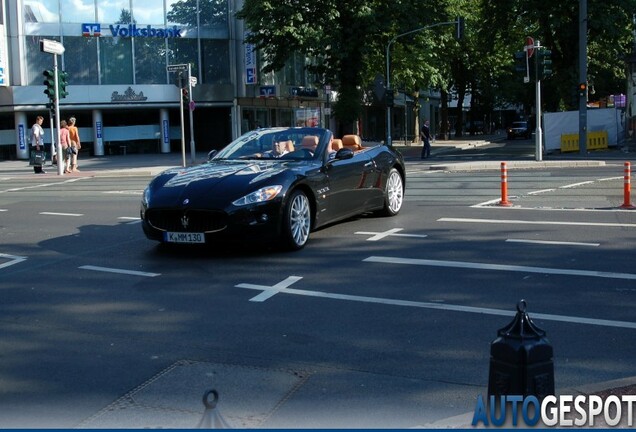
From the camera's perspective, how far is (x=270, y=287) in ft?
26.5

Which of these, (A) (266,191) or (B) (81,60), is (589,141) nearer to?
(B) (81,60)

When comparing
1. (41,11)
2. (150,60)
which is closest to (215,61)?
(150,60)

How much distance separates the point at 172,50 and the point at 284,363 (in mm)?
42108

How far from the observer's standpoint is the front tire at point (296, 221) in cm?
976

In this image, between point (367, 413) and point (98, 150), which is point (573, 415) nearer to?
point (367, 413)

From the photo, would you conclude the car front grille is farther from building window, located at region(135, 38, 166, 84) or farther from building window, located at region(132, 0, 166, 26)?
building window, located at region(132, 0, 166, 26)

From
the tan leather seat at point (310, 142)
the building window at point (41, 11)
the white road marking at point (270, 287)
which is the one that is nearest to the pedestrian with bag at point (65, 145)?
the building window at point (41, 11)

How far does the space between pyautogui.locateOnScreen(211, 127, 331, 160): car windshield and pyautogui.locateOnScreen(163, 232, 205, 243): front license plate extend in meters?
2.04

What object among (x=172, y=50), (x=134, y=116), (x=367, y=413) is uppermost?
(x=172, y=50)

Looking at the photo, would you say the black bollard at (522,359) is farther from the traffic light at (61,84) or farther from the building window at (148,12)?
the building window at (148,12)

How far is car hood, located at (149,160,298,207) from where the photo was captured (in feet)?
31.1

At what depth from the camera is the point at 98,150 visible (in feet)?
148

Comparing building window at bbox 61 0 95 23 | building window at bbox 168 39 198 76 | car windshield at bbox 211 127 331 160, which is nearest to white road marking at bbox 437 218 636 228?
car windshield at bbox 211 127 331 160

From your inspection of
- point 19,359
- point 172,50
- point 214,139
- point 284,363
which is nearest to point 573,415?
point 284,363
